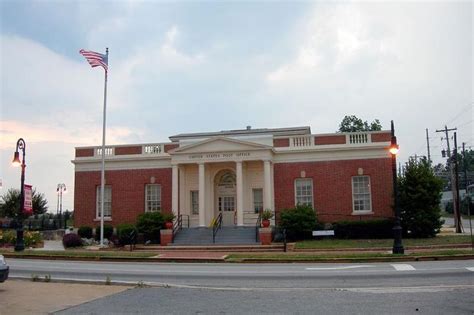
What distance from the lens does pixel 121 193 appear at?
35.7 meters

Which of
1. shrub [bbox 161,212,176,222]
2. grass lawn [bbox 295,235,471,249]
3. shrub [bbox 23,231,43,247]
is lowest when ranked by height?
grass lawn [bbox 295,235,471,249]

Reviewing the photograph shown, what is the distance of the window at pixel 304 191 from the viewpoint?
33.1m

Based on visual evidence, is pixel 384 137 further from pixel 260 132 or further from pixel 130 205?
pixel 130 205

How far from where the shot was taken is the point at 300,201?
1302 inches

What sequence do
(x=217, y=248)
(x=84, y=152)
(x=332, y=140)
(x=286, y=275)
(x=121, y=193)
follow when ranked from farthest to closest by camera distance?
(x=84, y=152) → (x=121, y=193) → (x=332, y=140) → (x=217, y=248) → (x=286, y=275)

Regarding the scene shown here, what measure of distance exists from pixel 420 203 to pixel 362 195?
4030 millimetres

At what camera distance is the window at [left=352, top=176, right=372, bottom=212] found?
32.6 m

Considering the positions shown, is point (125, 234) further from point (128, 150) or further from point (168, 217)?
point (128, 150)

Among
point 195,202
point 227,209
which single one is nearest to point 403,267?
point 227,209

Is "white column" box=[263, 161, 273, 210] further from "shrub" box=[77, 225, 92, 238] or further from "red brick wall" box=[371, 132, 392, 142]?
"shrub" box=[77, 225, 92, 238]

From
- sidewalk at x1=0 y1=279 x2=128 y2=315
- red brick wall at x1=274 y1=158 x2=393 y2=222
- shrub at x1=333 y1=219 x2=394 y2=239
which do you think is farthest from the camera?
red brick wall at x1=274 y1=158 x2=393 y2=222

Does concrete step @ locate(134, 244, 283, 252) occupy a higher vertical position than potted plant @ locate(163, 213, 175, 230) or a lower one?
lower

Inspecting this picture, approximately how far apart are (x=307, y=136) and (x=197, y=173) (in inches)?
311

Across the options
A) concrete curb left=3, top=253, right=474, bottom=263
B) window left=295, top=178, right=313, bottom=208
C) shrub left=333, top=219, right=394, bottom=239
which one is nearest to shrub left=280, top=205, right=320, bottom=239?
shrub left=333, top=219, right=394, bottom=239
